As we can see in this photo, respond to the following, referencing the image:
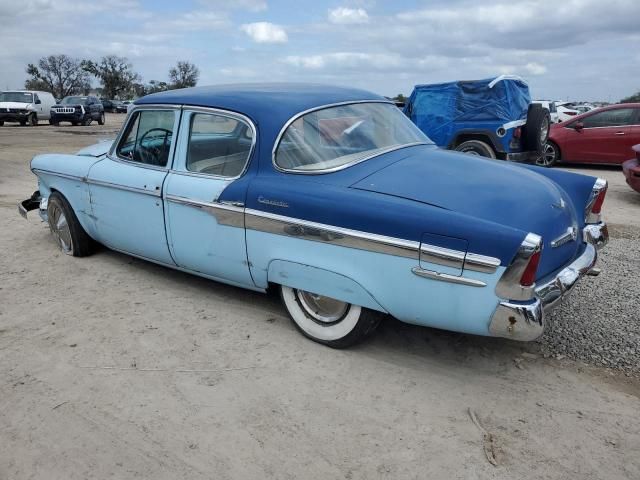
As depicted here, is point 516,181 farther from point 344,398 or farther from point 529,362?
point 344,398

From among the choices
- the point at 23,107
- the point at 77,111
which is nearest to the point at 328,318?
the point at 23,107

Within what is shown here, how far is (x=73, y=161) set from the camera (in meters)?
4.64

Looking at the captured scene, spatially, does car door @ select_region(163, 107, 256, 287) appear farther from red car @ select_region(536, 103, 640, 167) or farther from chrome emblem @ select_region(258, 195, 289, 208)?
red car @ select_region(536, 103, 640, 167)

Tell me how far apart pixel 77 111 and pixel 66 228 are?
23264 mm

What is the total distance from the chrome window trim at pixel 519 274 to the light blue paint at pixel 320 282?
2.18ft

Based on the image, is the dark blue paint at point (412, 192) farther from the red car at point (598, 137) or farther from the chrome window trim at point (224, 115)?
the red car at point (598, 137)

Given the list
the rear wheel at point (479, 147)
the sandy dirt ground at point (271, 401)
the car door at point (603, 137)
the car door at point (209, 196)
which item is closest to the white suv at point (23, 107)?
the rear wheel at point (479, 147)

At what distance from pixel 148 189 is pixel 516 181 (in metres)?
2.55

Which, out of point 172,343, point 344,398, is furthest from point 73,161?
point 344,398

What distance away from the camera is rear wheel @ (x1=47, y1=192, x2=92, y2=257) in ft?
15.6

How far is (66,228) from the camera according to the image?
4891 millimetres

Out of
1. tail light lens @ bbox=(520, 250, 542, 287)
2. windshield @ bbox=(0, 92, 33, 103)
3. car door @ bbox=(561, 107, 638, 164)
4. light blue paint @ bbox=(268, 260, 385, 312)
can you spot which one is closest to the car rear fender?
tail light lens @ bbox=(520, 250, 542, 287)

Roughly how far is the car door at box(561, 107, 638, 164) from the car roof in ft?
27.5

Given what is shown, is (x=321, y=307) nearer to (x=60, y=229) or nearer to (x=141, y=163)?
(x=141, y=163)
